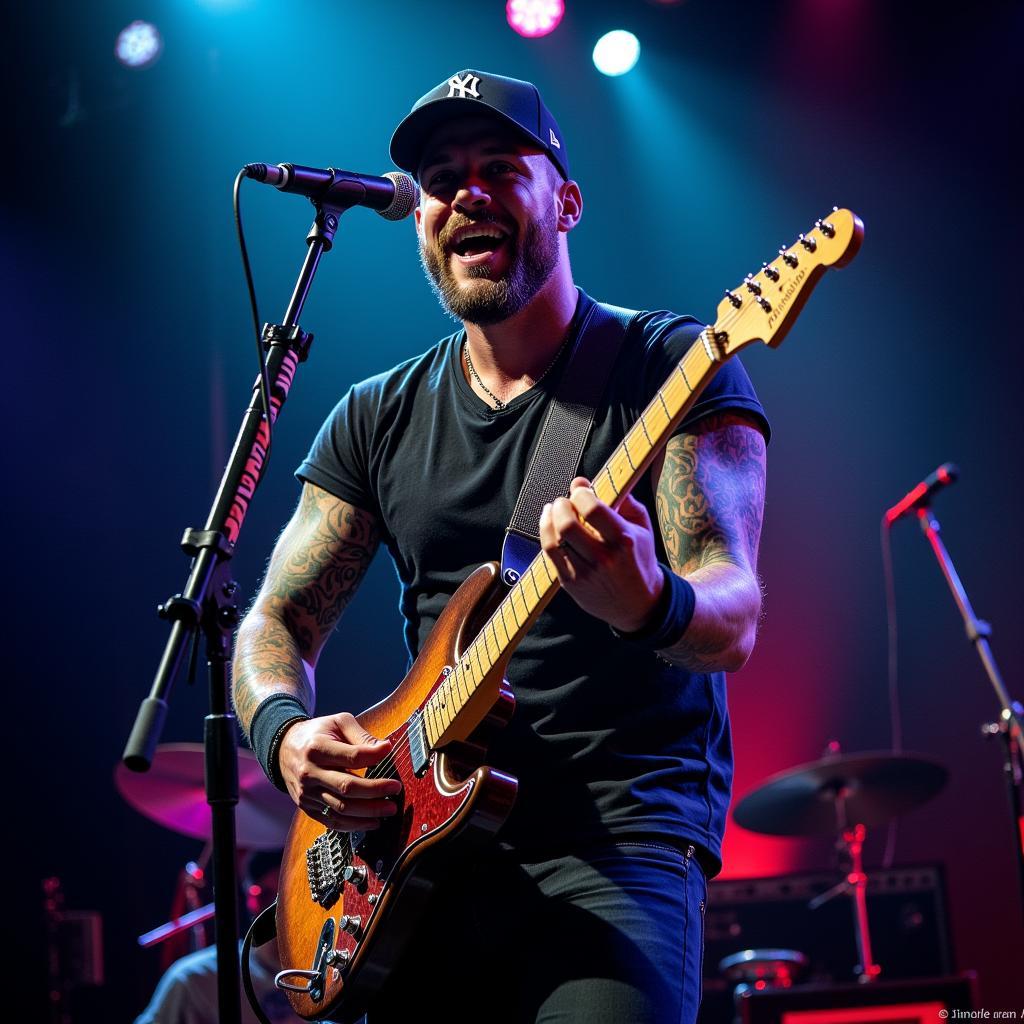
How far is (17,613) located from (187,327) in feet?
6.57

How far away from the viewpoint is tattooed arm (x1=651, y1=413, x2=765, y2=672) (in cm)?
208

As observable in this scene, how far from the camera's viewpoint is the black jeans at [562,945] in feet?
6.77

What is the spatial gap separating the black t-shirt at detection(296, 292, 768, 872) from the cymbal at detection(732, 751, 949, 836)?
11.2 ft

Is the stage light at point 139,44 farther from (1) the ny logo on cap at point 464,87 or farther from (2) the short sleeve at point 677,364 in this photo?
(2) the short sleeve at point 677,364

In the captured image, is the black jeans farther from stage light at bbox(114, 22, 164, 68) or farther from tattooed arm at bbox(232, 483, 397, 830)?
stage light at bbox(114, 22, 164, 68)

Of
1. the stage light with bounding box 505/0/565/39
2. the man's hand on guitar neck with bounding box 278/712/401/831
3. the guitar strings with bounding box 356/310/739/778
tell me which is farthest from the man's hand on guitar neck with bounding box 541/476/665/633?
the stage light with bounding box 505/0/565/39

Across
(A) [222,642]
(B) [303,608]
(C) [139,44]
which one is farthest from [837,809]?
(C) [139,44]

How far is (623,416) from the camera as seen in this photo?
2543 mm

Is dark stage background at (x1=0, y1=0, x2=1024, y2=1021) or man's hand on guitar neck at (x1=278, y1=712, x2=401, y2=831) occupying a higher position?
dark stage background at (x1=0, y1=0, x2=1024, y2=1021)

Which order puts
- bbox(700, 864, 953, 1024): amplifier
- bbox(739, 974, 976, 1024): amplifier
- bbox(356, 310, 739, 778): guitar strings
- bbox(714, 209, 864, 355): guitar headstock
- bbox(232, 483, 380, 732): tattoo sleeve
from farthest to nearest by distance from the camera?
bbox(700, 864, 953, 1024): amplifier → bbox(739, 974, 976, 1024): amplifier → bbox(232, 483, 380, 732): tattoo sleeve → bbox(356, 310, 739, 778): guitar strings → bbox(714, 209, 864, 355): guitar headstock

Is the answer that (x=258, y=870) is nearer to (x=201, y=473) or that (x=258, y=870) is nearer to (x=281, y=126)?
(x=201, y=473)

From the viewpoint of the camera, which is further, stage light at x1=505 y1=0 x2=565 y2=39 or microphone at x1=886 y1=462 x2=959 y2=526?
stage light at x1=505 y1=0 x2=565 y2=39

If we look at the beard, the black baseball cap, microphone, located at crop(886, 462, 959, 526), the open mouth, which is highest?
the black baseball cap

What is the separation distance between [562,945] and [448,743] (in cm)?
41
